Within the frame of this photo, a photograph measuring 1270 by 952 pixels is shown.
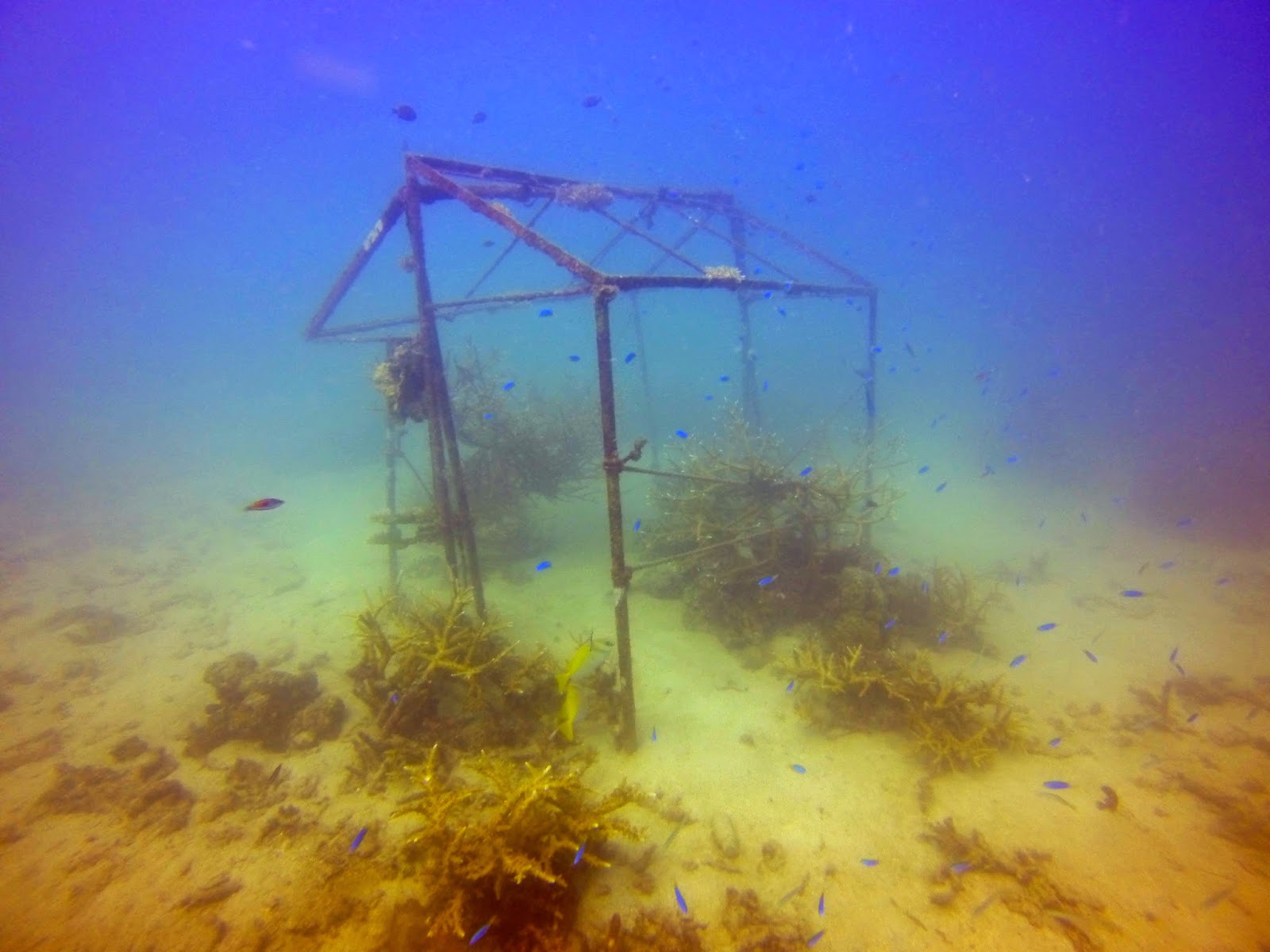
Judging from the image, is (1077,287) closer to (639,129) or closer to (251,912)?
(251,912)

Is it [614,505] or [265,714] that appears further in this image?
[265,714]

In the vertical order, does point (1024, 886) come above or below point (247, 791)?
below

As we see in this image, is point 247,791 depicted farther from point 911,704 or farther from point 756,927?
point 911,704

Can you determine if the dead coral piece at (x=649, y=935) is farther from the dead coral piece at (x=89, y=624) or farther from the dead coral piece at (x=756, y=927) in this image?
the dead coral piece at (x=89, y=624)

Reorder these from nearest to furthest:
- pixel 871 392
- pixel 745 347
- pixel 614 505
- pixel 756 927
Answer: pixel 756 927
pixel 614 505
pixel 871 392
pixel 745 347

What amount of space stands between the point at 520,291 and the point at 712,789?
6181 mm

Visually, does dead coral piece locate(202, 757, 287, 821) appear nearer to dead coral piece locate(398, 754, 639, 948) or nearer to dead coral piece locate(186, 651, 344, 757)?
dead coral piece locate(186, 651, 344, 757)

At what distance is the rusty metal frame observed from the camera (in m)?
4.92

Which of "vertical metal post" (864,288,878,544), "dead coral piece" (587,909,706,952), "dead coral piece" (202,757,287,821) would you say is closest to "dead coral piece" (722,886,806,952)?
"dead coral piece" (587,909,706,952)

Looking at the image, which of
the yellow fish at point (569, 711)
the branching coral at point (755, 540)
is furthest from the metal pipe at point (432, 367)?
the branching coral at point (755, 540)

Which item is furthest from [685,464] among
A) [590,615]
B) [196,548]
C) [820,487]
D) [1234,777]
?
[196,548]

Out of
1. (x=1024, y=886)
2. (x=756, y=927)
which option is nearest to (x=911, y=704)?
(x=1024, y=886)

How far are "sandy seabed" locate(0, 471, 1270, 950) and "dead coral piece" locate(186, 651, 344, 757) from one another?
17 cm

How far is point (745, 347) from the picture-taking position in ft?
42.6
